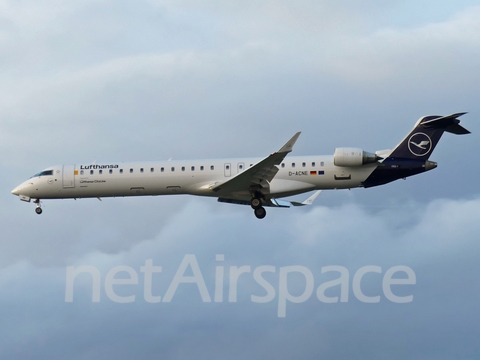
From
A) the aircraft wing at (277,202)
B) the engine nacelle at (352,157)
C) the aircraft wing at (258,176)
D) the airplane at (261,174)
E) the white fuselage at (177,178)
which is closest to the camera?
the aircraft wing at (258,176)

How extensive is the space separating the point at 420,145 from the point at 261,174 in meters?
8.07

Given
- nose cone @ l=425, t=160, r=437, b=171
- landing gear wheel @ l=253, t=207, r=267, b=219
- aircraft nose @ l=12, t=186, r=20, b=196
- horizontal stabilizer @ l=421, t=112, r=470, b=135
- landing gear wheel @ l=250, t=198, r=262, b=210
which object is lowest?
landing gear wheel @ l=253, t=207, r=267, b=219

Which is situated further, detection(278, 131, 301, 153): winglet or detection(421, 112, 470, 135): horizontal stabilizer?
detection(421, 112, 470, 135): horizontal stabilizer

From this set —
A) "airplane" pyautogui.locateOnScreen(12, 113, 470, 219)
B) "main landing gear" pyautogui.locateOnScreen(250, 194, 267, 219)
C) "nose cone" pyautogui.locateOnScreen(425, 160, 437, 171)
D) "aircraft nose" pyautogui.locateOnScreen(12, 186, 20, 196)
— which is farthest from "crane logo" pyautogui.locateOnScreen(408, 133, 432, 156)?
"aircraft nose" pyautogui.locateOnScreen(12, 186, 20, 196)

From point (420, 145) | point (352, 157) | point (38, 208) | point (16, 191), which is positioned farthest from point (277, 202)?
point (16, 191)

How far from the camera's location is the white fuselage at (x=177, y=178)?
3612 centimetres

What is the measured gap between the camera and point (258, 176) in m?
35.2

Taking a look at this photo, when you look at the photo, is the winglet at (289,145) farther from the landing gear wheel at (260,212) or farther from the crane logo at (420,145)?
the crane logo at (420,145)

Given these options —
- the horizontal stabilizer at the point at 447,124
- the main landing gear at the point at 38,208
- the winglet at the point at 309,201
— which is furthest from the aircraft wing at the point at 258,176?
the main landing gear at the point at 38,208

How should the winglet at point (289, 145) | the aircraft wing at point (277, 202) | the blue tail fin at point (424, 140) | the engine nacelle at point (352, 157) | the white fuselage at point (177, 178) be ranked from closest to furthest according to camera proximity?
the winglet at point (289, 145), the engine nacelle at point (352, 157), the white fuselage at point (177, 178), the blue tail fin at point (424, 140), the aircraft wing at point (277, 202)

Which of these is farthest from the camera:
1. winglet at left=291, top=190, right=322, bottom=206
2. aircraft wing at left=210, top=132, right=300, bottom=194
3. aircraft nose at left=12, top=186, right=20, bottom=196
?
winglet at left=291, top=190, right=322, bottom=206

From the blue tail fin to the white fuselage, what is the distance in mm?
1774

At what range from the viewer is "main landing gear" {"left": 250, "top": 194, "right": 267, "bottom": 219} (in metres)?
36.9

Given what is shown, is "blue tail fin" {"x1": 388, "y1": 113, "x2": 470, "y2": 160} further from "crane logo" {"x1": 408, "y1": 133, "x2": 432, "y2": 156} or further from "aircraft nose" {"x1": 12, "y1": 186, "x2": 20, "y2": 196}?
"aircraft nose" {"x1": 12, "y1": 186, "x2": 20, "y2": 196}
